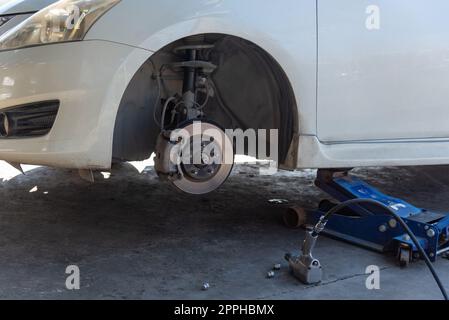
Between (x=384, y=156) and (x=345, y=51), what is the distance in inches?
24.6

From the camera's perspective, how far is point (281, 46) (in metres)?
2.84

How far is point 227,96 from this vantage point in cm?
337

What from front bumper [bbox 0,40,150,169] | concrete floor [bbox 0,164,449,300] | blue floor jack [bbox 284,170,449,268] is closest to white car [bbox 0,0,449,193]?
front bumper [bbox 0,40,150,169]

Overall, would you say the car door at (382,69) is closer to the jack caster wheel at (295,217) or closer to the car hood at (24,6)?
the jack caster wheel at (295,217)

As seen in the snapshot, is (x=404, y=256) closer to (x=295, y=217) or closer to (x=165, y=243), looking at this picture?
(x=295, y=217)

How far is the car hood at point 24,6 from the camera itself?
3.87 metres

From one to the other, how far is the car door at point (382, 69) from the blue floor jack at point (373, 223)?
392 millimetres

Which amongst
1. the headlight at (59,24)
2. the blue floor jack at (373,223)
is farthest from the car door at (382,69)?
the headlight at (59,24)

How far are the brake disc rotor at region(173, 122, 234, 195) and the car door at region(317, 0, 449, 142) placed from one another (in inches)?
20.6

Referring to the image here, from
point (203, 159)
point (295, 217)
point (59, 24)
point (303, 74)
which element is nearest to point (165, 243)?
point (203, 159)

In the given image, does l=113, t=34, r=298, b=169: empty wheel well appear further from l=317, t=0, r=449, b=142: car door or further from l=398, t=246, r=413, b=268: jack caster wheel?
l=398, t=246, r=413, b=268: jack caster wheel

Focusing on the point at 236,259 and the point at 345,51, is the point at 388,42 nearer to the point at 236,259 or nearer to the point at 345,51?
the point at 345,51

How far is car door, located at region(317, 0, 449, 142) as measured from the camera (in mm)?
2949
